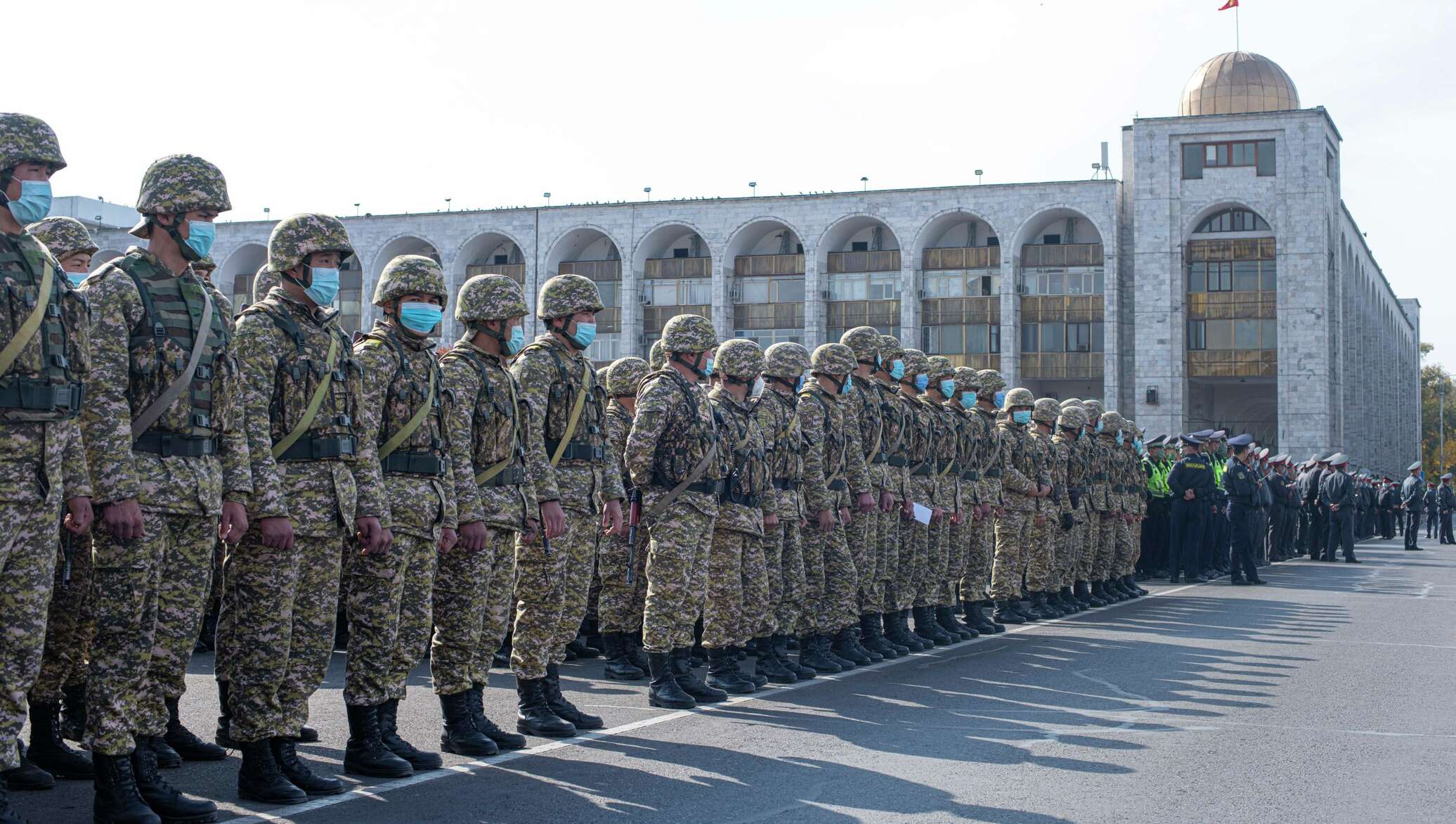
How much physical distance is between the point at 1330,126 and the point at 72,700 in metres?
52.4

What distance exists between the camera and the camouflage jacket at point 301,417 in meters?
5.68

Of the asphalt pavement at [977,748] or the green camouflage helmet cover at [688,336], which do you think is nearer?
the asphalt pavement at [977,748]

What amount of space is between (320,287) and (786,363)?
14.9ft

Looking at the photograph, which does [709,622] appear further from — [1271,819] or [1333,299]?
[1333,299]

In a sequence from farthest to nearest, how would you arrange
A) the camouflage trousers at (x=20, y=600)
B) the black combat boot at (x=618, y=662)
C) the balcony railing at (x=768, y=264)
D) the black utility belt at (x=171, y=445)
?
1. the balcony railing at (x=768, y=264)
2. the black combat boot at (x=618, y=662)
3. the black utility belt at (x=171, y=445)
4. the camouflage trousers at (x=20, y=600)

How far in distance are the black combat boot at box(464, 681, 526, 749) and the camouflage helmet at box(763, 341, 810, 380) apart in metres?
3.83

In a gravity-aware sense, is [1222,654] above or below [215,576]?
below

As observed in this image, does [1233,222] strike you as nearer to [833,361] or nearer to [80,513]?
[833,361]

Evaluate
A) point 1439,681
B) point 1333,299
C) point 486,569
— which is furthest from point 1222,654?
point 1333,299

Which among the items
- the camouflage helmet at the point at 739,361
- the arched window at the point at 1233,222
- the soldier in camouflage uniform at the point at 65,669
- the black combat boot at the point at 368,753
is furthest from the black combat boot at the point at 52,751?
the arched window at the point at 1233,222

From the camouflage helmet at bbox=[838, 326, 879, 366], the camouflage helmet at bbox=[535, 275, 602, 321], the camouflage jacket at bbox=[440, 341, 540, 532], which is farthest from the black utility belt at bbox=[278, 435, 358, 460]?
the camouflage helmet at bbox=[838, 326, 879, 366]

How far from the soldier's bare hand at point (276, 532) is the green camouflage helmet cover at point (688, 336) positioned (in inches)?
138

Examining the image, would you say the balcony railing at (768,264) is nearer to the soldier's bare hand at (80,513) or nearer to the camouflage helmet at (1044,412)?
the camouflage helmet at (1044,412)

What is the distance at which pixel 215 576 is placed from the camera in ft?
27.1
